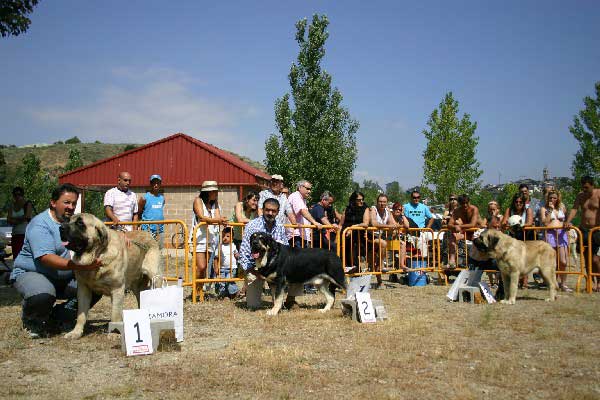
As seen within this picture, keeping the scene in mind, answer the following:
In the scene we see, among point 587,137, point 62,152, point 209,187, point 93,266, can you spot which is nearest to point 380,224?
point 209,187

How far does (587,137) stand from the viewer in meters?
34.0

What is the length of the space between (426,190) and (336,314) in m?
22.0

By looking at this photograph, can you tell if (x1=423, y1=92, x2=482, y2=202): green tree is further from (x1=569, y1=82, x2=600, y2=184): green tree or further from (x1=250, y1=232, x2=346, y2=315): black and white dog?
(x1=250, y1=232, x2=346, y2=315): black and white dog

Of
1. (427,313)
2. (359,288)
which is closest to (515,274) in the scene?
(427,313)

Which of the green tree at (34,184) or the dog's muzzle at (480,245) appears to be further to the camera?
the green tree at (34,184)

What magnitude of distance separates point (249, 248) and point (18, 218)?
23.4ft

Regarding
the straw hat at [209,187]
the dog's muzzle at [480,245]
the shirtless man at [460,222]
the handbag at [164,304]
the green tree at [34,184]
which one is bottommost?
the handbag at [164,304]

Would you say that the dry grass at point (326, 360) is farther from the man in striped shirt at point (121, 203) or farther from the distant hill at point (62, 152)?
the distant hill at point (62, 152)

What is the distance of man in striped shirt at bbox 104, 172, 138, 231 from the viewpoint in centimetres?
848

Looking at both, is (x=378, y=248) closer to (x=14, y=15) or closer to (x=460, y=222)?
(x=460, y=222)

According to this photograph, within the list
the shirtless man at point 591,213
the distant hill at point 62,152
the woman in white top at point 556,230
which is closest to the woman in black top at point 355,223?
the woman in white top at point 556,230

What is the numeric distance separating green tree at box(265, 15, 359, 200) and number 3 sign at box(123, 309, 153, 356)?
25.3 meters

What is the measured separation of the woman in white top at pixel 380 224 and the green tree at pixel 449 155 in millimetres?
17334

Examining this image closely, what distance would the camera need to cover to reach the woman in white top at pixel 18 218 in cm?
1150
